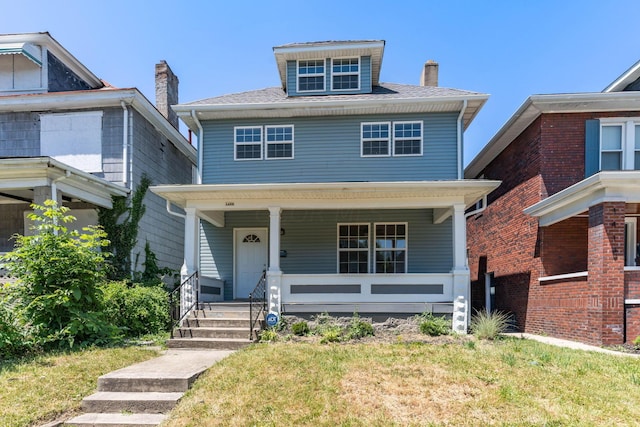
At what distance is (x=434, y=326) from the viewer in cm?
862

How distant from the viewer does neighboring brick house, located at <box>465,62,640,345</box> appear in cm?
784

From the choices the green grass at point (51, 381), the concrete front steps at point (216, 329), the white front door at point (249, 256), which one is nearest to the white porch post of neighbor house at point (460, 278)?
the concrete front steps at point (216, 329)

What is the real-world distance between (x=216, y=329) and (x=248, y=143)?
5.62 meters

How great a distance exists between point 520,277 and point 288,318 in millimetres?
6751

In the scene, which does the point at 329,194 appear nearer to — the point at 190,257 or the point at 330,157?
the point at 330,157

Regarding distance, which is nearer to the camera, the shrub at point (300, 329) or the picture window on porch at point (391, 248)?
the shrub at point (300, 329)

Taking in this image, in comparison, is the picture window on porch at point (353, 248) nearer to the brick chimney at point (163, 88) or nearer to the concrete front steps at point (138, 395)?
the concrete front steps at point (138, 395)

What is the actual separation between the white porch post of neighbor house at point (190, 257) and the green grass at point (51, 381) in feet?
7.25

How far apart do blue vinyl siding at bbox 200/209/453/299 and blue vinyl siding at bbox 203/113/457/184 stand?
3.69ft

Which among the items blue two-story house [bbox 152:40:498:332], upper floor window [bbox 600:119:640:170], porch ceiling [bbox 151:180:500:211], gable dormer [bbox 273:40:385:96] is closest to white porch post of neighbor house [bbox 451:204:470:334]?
porch ceiling [bbox 151:180:500:211]

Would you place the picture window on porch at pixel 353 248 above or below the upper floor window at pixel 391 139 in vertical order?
below

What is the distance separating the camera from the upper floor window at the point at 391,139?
11.5m

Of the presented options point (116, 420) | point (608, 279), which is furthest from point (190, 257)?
point (608, 279)

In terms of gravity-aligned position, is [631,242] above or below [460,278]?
above
